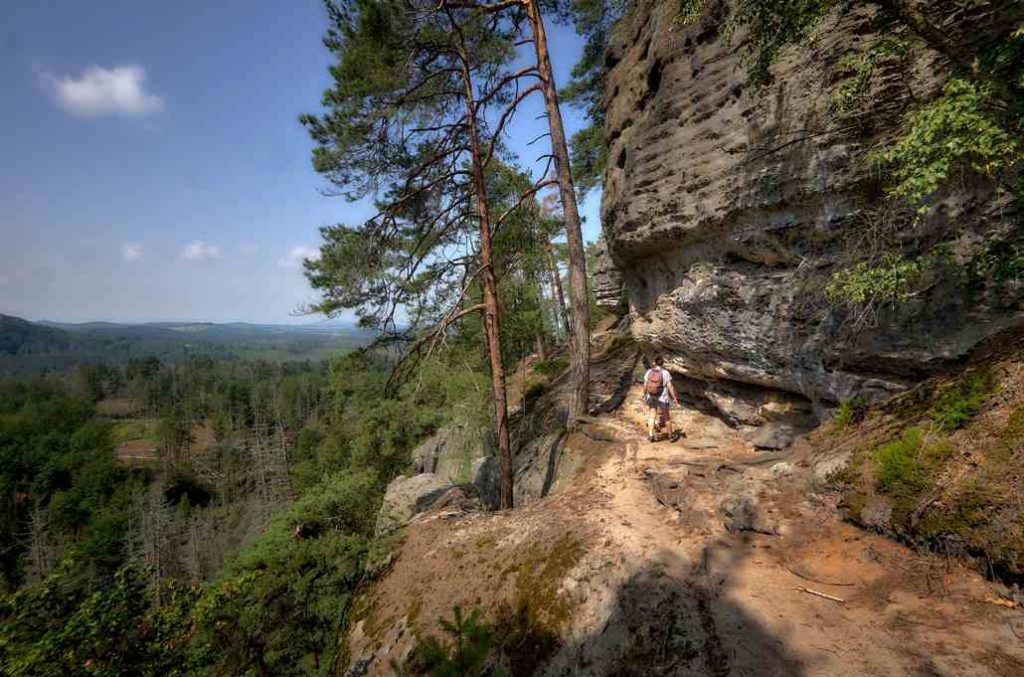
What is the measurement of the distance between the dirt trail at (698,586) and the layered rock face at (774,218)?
6.06ft

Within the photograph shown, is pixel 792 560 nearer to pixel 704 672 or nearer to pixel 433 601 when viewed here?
pixel 704 672

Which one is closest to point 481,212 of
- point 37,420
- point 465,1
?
point 465,1

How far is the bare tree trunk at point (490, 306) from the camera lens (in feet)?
24.0

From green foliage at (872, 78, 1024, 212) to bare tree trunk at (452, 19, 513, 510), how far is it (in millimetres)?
5365

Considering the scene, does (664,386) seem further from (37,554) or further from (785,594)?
(37,554)

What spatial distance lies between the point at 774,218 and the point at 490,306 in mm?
4724

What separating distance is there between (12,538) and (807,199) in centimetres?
7227

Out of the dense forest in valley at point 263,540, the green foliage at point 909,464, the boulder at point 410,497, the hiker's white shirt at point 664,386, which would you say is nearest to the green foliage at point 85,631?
the dense forest in valley at point 263,540

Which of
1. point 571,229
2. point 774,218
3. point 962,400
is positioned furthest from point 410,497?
point 962,400

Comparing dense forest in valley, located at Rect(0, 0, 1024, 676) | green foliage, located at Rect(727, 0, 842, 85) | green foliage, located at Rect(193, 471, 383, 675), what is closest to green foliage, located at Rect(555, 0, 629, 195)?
dense forest in valley, located at Rect(0, 0, 1024, 676)

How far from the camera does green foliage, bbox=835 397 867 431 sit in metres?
5.22

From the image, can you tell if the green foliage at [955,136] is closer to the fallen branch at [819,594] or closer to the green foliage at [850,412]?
the green foliage at [850,412]

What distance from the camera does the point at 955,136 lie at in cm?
345

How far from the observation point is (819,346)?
19.0ft
